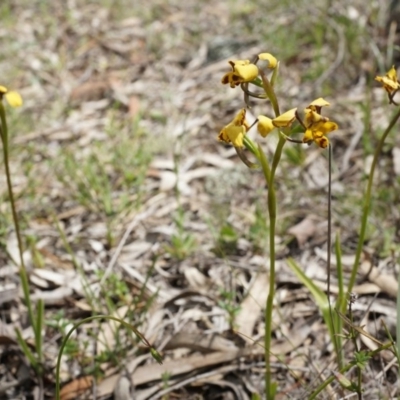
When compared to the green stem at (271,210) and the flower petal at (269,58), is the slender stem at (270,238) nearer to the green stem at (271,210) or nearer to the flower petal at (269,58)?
the green stem at (271,210)

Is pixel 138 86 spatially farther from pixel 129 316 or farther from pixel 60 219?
pixel 129 316

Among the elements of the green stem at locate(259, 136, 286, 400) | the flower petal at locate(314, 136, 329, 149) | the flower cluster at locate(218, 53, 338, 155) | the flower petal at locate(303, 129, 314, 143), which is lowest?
the green stem at locate(259, 136, 286, 400)

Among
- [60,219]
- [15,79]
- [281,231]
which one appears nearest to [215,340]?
[281,231]

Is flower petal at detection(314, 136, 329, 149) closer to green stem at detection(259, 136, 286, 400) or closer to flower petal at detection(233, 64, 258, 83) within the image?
green stem at detection(259, 136, 286, 400)

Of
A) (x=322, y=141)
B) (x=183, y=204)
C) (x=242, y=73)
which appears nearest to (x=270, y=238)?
(x=322, y=141)

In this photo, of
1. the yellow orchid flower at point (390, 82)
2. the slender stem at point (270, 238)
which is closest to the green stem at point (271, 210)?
the slender stem at point (270, 238)

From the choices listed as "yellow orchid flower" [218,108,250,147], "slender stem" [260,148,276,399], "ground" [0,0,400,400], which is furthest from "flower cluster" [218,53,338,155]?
"ground" [0,0,400,400]
